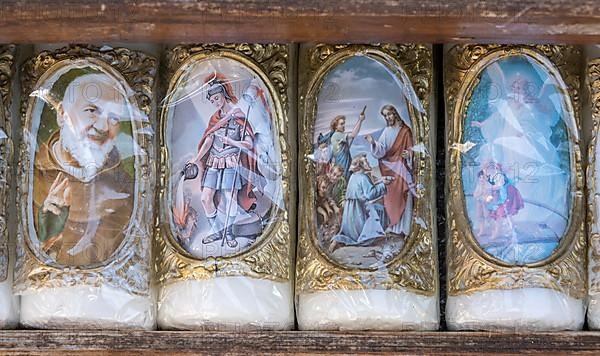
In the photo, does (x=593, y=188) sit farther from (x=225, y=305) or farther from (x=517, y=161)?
(x=225, y=305)

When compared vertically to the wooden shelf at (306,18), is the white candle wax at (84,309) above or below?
below

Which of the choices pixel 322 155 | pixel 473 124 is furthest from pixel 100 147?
pixel 473 124

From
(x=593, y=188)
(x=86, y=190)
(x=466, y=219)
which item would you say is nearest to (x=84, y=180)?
(x=86, y=190)

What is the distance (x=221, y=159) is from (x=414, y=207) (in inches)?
7.9

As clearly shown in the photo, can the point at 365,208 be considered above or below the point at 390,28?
below

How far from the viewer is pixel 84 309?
105 centimetres

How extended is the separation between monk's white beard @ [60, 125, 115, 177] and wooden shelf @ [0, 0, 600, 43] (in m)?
0.13

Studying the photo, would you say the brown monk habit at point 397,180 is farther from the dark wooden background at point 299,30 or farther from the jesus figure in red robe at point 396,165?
the dark wooden background at point 299,30

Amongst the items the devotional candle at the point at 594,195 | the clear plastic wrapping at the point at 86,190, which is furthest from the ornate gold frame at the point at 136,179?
the devotional candle at the point at 594,195

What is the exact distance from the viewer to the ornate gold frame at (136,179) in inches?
41.7

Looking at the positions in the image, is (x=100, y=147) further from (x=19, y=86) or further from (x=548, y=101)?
(x=548, y=101)

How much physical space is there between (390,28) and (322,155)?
0.17m

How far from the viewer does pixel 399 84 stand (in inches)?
43.7

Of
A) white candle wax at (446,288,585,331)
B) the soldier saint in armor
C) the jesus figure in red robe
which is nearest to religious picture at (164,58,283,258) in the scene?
the soldier saint in armor
